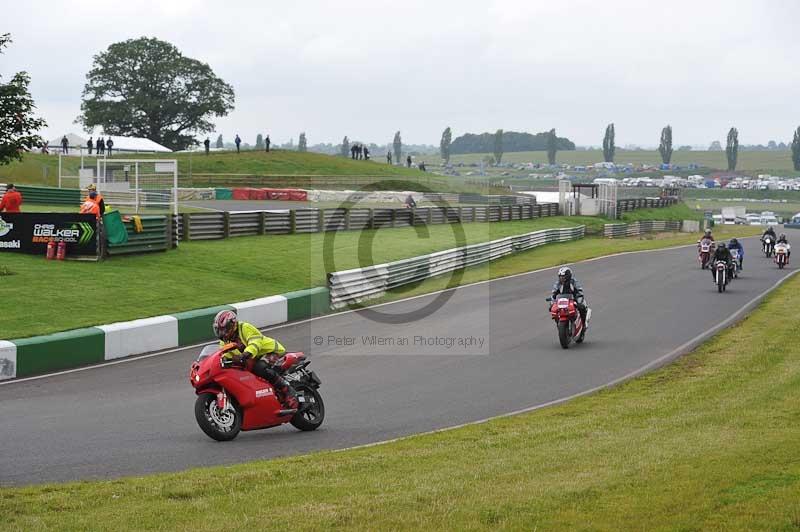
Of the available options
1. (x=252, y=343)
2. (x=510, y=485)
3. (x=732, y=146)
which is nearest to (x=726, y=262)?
(x=252, y=343)

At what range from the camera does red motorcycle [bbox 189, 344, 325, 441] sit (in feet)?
37.7

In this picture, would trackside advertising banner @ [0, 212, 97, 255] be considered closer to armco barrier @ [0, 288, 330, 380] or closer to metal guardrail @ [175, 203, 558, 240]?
metal guardrail @ [175, 203, 558, 240]

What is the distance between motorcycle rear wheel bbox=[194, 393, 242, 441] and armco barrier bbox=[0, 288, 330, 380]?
5.82 metres

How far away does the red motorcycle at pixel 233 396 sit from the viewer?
1150 centimetres

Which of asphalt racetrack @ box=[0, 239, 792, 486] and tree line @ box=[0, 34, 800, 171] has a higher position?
tree line @ box=[0, 34, 800, 171]

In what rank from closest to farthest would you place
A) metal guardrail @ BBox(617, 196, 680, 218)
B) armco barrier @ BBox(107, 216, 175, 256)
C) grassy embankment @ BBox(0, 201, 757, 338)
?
grassy embankment @ BBox(0, 201, 757, 338) < armco barrier @ BBox(107, 216, 175, 256) < metal guardrail @ BBox(617, 196, 680, 218)

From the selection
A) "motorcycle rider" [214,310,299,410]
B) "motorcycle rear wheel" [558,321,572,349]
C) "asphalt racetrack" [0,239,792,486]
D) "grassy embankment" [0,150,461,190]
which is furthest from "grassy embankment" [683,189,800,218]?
"motorcycle rider" [214,310,299,410]

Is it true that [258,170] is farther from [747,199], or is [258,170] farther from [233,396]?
[233,396]

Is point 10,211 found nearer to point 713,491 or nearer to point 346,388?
point 346,388

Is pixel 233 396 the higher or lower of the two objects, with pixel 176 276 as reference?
lower

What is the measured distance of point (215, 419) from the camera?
11.5 meters

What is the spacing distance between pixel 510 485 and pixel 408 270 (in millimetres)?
22763

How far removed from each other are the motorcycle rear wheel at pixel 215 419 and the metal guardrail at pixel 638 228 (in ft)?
163

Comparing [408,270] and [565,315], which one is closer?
[565,315]
